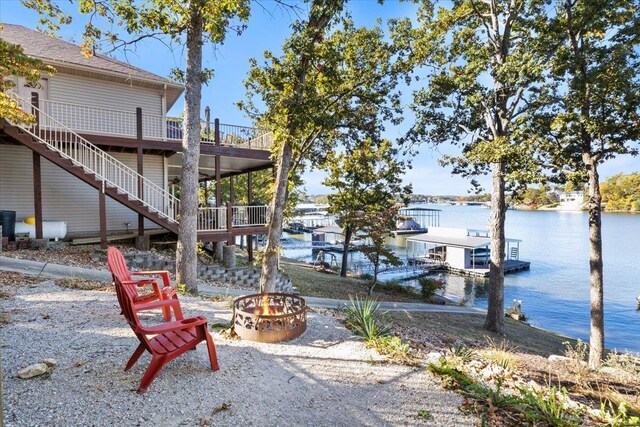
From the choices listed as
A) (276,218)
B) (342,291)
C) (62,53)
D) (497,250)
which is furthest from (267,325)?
(62,53)

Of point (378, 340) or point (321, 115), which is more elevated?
point (321, 115)

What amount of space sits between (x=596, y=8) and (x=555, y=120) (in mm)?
2736

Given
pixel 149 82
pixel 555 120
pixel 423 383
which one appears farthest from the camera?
pixel 149 82

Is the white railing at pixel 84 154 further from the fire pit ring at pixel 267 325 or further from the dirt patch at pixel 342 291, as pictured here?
the fire pit ring at pixel 267 325

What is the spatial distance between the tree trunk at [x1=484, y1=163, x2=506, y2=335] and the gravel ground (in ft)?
26.9

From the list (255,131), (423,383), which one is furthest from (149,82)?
(423,383)

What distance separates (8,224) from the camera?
9.95 m

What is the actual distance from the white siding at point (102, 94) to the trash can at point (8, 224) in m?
4.61

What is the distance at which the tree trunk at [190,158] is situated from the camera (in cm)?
754

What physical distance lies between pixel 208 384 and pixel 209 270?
814 cm

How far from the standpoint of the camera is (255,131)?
51.3ft

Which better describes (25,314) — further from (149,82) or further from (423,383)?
(149,82)

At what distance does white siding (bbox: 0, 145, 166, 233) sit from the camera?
11.5 meters

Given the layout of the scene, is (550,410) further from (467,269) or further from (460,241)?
(460,241)
